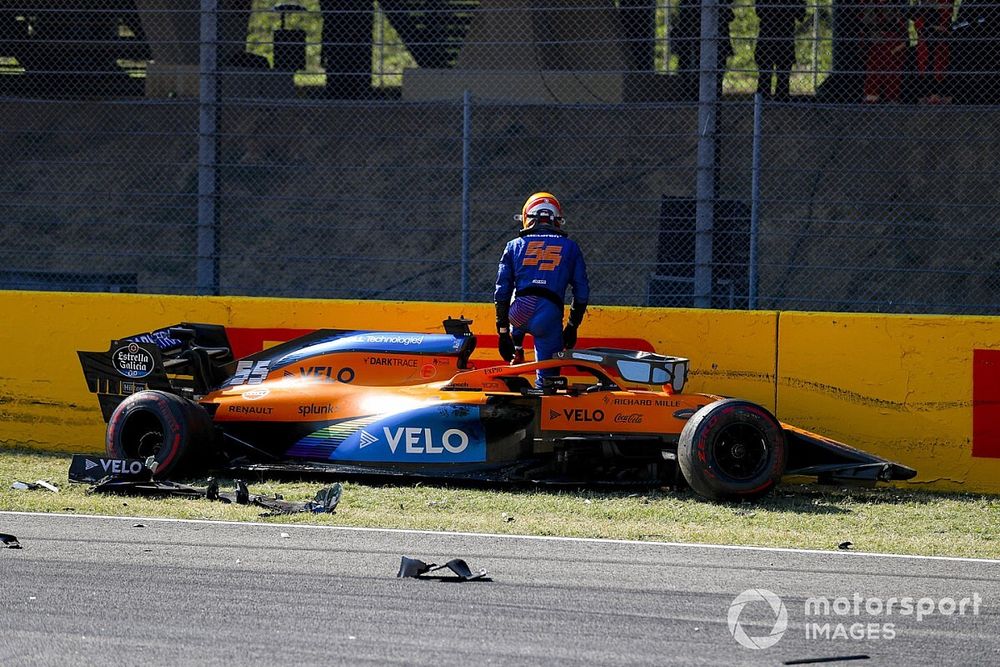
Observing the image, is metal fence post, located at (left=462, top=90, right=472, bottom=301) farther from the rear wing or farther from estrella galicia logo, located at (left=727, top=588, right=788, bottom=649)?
estrella galicia logo, located at (left=727, top=588, right=788, bottom=649)

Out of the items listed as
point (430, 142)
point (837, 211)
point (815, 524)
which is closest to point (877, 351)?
point (815, 524)

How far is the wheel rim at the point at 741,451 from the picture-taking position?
802 centimetres

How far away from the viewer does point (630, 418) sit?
8289 millimetres

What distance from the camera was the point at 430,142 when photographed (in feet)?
56.7

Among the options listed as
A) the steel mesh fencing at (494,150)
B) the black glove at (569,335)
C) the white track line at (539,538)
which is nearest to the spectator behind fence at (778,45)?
the steel mesh fencing at (494,150)

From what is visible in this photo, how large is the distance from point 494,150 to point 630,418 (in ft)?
30.1

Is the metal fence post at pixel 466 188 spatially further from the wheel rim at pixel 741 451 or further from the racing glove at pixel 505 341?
the wheel rim at pixel 741 451

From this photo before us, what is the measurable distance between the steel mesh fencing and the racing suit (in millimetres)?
3627

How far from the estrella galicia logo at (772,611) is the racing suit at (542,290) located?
146 inches

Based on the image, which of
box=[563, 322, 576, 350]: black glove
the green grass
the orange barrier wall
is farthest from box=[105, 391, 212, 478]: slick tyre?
box=[563, 322, 576, 350]: black glove

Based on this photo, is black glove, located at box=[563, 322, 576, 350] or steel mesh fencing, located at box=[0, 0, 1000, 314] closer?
black glove, located at box=[563, 322, 576, 350]

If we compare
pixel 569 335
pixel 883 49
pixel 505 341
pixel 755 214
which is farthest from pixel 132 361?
pixel 883 49

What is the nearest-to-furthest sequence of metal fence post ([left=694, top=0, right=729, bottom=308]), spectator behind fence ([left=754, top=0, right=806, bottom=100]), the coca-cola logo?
the coca-cola logo → metal fence post ([left=694, top=0, right=729, bottom=308]) → spectator behind fence ([left=754, top=0, right=806, bottom=100])

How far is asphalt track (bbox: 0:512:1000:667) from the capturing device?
4.85 m
